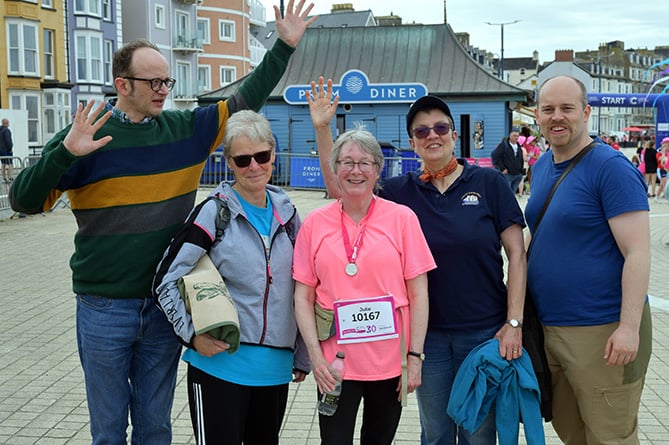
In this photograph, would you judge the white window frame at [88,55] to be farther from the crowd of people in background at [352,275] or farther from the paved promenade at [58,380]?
the crowd of people in background at [352,275]

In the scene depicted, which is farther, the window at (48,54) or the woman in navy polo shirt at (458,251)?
the window at (48,54)

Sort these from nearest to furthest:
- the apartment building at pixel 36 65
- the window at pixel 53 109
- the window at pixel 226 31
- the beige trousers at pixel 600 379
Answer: the beige trousers at pixel 600 379, the apartment building at pixel 36 65, the window at pixel 53 109, the window at pixel 226 31

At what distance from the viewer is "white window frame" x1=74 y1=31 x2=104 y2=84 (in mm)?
38250

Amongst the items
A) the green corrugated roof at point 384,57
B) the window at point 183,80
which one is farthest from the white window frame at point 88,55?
the green corrugated roof at point 384,57

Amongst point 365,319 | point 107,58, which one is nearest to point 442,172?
point 365,319

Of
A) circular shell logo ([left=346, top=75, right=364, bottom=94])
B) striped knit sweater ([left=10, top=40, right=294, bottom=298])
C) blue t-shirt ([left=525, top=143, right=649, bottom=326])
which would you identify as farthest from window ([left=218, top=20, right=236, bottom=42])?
blue t-shirt ([left=525, top=143, right=649, bottom=326])

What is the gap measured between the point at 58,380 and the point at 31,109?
32.1 m

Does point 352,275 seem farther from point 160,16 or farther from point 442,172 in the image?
point 160,16

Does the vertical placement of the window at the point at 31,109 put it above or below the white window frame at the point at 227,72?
below

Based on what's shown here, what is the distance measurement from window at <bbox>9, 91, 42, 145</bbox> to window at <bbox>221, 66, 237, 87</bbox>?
815 inches

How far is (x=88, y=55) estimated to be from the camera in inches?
1517

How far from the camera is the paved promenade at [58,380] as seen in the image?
4625 millimetres

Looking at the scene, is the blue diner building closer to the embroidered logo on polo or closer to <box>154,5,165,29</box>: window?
the embroidered logo on polo

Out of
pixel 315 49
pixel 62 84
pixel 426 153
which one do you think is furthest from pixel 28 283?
pixel 62 84
